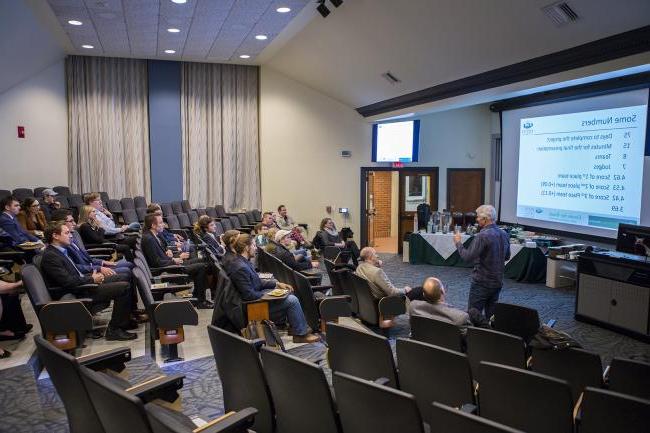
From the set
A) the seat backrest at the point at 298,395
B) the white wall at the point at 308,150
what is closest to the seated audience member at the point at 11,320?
the seat backrest at the point at 298,395

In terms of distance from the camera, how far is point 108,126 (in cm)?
1106

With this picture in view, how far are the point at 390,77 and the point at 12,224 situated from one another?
6.34 metres

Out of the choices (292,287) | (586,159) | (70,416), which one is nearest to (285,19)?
(292,287)

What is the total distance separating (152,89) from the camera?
36.9 feet

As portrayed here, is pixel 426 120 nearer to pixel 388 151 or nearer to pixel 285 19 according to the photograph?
pixel 388 151

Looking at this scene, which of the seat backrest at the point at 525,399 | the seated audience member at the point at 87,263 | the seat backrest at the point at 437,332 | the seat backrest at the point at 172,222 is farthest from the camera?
the seat backrest at the point at 172,222

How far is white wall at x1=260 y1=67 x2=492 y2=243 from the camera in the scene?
1192cm

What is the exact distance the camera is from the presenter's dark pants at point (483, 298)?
16.8 ft

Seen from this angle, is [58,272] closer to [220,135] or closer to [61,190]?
[61,190]

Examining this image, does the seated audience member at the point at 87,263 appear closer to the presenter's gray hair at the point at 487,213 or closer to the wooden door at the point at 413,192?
the presenter's gray hair at the point at 487,213

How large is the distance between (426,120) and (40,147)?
830 centimetres

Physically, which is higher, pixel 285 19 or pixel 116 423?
pixel 285 19

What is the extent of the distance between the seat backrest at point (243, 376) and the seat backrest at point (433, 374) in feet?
2.69

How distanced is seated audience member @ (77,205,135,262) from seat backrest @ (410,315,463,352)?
453 centimetres
